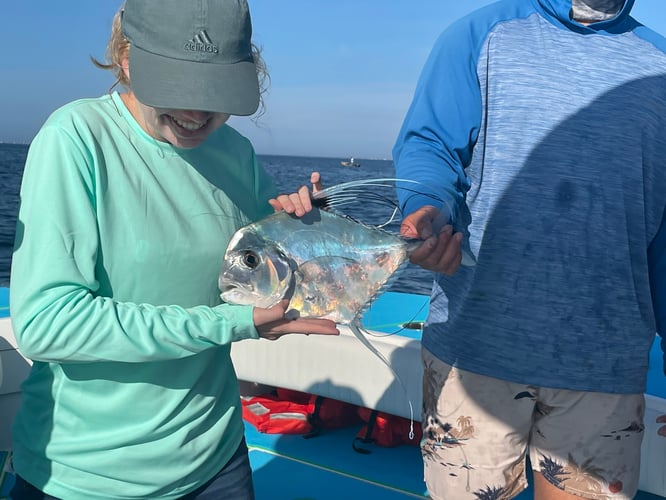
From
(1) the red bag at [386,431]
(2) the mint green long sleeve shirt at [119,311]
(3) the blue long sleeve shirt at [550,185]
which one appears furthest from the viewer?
(1) the red bag at [386,431]

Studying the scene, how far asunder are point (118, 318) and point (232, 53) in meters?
0.62

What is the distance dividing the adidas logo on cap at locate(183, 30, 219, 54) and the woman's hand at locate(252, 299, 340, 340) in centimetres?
57

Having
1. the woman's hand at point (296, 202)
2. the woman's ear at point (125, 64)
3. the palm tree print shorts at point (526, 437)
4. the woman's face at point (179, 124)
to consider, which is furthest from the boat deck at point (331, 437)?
the woman's ear at point (125, 64)

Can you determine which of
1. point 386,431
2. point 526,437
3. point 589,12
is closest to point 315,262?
point 526,437

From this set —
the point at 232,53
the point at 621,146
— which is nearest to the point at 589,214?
the point at 621,146

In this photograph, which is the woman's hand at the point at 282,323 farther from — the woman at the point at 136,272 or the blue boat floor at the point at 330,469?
the blue boat floor at the point at 330,469

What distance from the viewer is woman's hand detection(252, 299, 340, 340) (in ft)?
4.95

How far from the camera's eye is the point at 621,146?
1901 millimetres

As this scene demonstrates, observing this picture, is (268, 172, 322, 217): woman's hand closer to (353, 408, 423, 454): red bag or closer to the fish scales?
the fish scales

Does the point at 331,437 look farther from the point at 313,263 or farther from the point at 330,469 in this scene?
the point at 313,263

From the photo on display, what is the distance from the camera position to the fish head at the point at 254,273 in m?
1.58

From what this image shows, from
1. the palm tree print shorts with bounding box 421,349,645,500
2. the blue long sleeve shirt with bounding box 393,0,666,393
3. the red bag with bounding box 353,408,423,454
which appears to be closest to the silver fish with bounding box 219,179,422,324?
the blue long sleeve shirt with bounding box 393,0,666,393

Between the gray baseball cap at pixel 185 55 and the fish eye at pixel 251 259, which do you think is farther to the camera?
the fish eye at pixel 251 259

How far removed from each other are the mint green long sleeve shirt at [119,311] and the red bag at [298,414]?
8.05 ft
